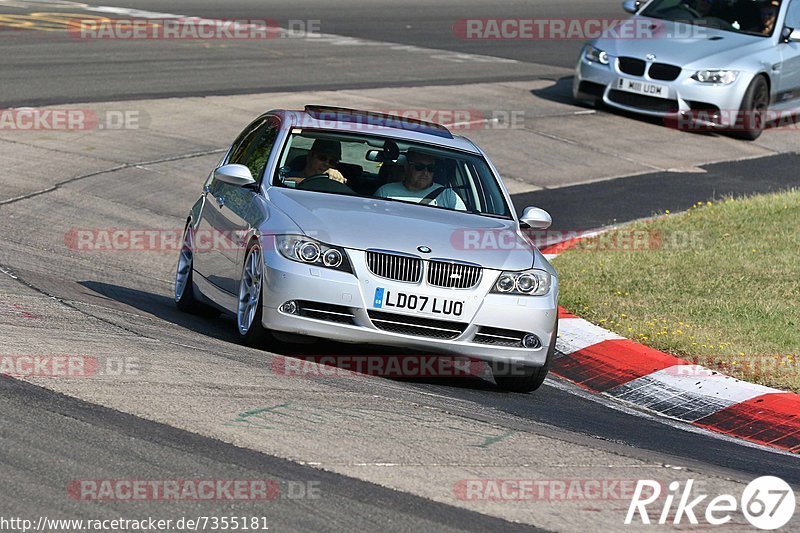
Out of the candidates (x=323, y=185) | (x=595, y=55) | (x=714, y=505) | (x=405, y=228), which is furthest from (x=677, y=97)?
(x=714, y=505)

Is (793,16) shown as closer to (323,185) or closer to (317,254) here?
(323,185)

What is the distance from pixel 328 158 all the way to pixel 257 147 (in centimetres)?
70

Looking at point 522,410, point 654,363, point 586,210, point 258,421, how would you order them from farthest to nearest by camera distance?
1. point 586,210
2. point 654,363
3. point 522,410
4. point 258,421

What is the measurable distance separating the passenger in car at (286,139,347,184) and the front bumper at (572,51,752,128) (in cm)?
1140

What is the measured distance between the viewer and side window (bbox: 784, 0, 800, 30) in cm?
2122

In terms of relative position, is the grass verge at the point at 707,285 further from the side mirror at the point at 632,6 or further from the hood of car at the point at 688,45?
the side mirror at the point at 632,6

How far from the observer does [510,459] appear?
657cm

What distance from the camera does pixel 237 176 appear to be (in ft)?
30.4

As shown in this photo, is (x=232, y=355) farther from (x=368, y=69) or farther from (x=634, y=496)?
(x=368, y=69)

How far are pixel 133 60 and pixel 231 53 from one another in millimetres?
2227

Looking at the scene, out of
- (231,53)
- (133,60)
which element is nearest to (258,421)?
(133,60)

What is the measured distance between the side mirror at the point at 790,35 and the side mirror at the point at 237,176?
13494mm

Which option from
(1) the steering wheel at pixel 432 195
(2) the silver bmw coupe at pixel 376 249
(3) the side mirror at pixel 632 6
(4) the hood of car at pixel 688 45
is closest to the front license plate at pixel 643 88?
(4) the hood of car at pixel 688 45

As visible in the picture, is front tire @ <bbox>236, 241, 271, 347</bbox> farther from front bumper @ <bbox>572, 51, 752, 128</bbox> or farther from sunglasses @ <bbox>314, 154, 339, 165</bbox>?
front bumper @ <bbox>572, 51, 752, 128</bbox>
